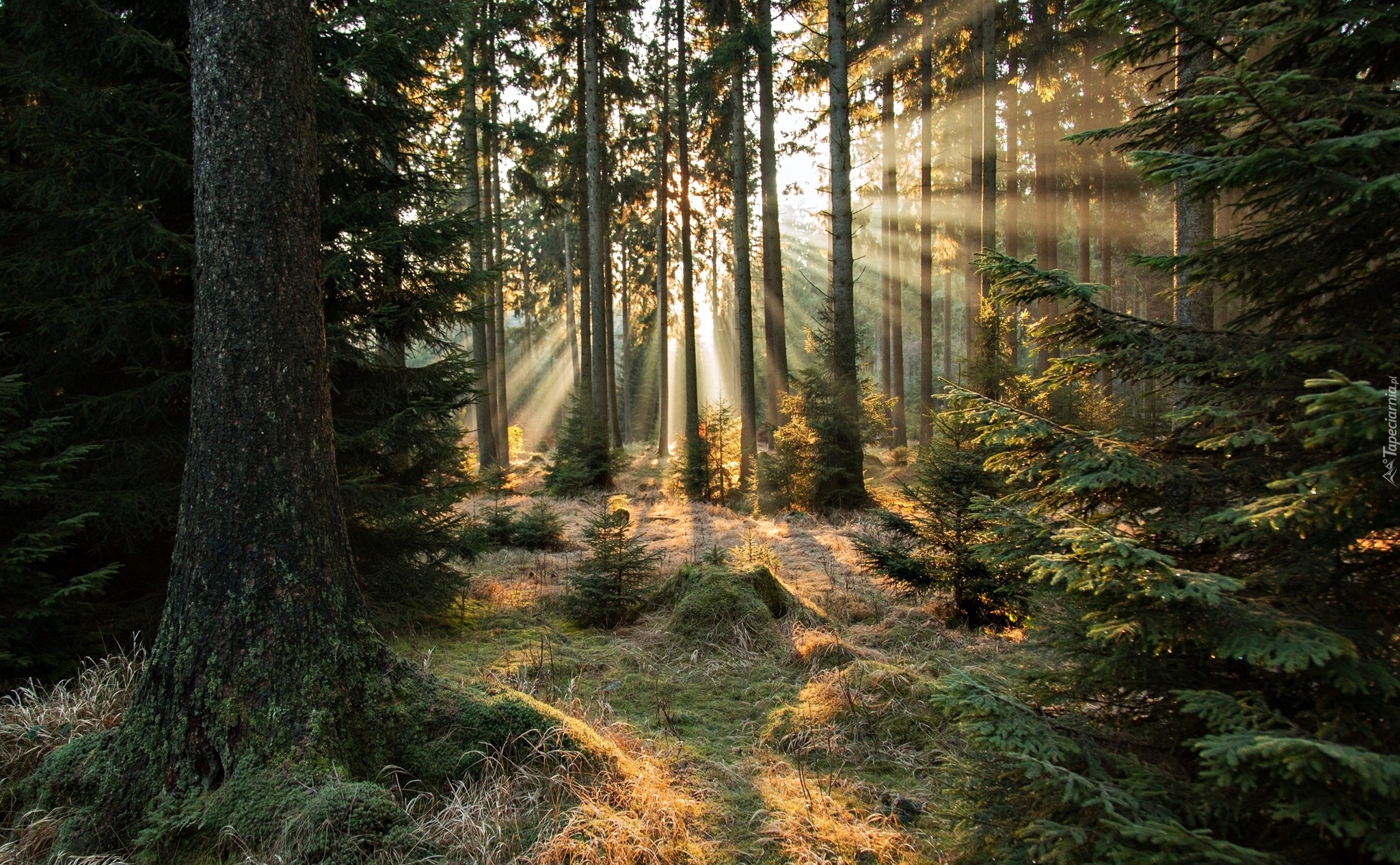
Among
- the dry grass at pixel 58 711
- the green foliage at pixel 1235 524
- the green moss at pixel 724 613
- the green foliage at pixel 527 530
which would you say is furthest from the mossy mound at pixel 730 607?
the green foliage at pixel 527 530

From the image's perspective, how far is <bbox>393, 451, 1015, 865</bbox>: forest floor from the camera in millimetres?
3057

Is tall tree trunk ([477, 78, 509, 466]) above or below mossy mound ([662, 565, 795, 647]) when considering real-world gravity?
above

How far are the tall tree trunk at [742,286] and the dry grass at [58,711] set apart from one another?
11.7 meters

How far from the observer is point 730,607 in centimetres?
591

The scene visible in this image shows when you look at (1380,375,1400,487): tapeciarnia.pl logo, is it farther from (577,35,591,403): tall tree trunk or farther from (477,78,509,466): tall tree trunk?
(477,78,509,466): tall tree trunk

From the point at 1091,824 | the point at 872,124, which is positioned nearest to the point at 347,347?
the point at 1091,824

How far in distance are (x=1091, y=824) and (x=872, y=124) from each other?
20157 mm

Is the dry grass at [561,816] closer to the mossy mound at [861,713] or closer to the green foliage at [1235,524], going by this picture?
the mossy mound at [861,713]

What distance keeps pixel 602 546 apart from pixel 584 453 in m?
9.32

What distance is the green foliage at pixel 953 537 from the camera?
5766 millimetres

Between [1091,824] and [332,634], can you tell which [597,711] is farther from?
[1091,824]

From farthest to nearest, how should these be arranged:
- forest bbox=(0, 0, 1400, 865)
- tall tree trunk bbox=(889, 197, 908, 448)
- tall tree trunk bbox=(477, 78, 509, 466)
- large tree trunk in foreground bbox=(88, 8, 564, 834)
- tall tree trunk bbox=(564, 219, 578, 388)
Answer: tall tree trunk bbox=(564, 219, 578, 388) → tall tree trunk bbox=(889, 197, 908, 448) → tall tree trunk bbox=(477, 78, 509, 466) → large tree trunk in foreground bbox=(88, 8, 564, 834) → forest bbox=(0, 0, 1400, 865)

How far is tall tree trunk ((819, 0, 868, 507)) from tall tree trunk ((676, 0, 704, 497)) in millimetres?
3977

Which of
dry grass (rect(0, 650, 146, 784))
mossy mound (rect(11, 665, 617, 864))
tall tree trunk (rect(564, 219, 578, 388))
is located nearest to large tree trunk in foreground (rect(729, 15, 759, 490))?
mossy mound (rect(11, 665, 617, 864))
